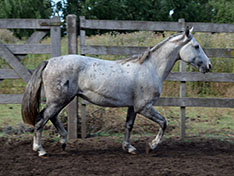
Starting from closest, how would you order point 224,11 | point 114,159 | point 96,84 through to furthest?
point 114,159 < point 96,84 < point 224,11

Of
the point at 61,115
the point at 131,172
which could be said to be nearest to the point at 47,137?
the point at 61,115

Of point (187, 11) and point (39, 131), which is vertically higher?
point (187, 11)

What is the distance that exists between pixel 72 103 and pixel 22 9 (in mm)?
14613

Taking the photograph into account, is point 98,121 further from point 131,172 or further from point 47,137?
point 131,172

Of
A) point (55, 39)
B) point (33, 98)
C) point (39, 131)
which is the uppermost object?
point (55, 39)

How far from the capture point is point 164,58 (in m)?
4.54

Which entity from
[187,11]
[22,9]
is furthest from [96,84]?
[187,11]

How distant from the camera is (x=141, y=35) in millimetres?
10008

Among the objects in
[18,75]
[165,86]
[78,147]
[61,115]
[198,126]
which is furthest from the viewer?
[165,86]

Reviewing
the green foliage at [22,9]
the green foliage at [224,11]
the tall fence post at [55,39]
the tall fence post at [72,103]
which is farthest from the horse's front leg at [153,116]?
the green foliage at [224,11]

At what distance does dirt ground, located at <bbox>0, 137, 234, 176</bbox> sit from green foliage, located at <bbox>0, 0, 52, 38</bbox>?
1399cm

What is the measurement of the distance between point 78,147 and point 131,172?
1.57 m

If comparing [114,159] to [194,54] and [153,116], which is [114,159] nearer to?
[153,116]

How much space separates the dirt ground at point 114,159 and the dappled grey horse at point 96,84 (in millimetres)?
306
